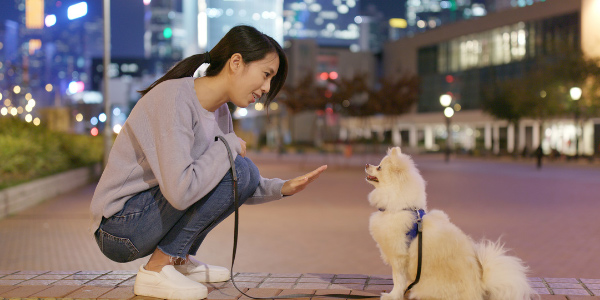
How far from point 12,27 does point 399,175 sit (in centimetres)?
10409

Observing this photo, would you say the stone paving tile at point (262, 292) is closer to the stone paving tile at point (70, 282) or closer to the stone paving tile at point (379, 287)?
the stone paving tile at point (379, 287)

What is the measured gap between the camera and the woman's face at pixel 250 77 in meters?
3.61

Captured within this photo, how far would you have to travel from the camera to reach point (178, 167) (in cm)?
326

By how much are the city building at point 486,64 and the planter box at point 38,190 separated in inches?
1334

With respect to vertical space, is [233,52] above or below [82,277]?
above

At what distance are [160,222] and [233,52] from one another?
109 centimetres

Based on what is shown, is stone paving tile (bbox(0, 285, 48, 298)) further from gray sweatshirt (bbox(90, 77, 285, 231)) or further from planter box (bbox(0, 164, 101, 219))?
planter box (bbox(0, 164, 101, 219))

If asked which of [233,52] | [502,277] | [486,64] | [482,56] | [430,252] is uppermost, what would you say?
[482,56]

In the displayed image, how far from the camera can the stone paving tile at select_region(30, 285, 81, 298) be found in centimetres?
385

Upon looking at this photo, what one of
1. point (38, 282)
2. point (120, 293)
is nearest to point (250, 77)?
point (120, 293)

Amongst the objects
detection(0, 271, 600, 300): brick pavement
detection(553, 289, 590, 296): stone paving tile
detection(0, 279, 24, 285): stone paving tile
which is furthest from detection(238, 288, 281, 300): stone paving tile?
detection(553, 289, 590, 296): stone paving tile

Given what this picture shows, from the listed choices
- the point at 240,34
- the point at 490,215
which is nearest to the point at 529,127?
the point at 490,215

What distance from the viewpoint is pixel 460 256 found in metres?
3.39

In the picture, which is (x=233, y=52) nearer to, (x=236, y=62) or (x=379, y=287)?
(x=236, y=62)
